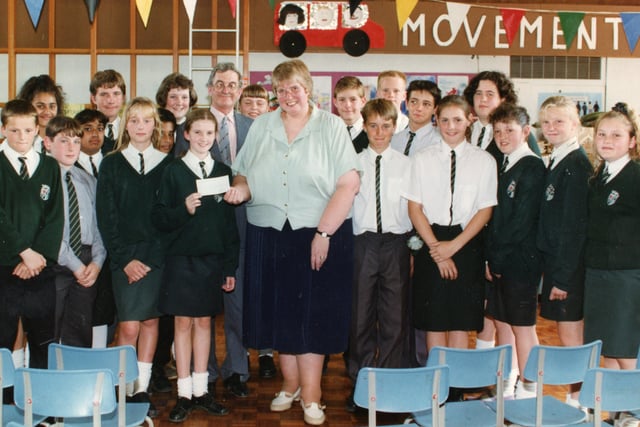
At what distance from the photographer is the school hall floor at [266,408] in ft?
10.6

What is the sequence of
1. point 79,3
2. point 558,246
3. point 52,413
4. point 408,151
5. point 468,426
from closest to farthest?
point 52,413
point 468,426
point 558,246
point 408,151
point 79,3

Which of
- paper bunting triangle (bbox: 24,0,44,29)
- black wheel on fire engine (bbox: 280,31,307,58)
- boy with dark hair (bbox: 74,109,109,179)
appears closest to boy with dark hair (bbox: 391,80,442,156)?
boy with dark hair (bbox: 74,109,109,179)

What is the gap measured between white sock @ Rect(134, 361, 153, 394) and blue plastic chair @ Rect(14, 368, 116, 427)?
3.86 ft

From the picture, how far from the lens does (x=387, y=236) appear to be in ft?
10.9

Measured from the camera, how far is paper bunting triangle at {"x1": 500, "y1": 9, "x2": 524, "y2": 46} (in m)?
7.88

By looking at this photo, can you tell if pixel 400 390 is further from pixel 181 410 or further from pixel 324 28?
pixel 324 28

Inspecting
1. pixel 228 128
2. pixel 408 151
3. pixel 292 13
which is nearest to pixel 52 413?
pixel 228 128

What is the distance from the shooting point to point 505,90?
3.72 metres

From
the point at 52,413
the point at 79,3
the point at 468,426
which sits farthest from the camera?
the point at 79,3

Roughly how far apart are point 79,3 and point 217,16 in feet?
5.15

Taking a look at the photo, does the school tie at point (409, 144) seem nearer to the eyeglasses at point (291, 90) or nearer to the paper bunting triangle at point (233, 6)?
the eyeglasses at point (291, 90)

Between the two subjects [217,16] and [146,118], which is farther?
[217,16]

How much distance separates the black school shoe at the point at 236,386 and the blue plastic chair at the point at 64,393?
Answer: 5.03ft

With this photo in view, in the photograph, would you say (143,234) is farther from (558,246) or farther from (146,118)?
(558,246)
